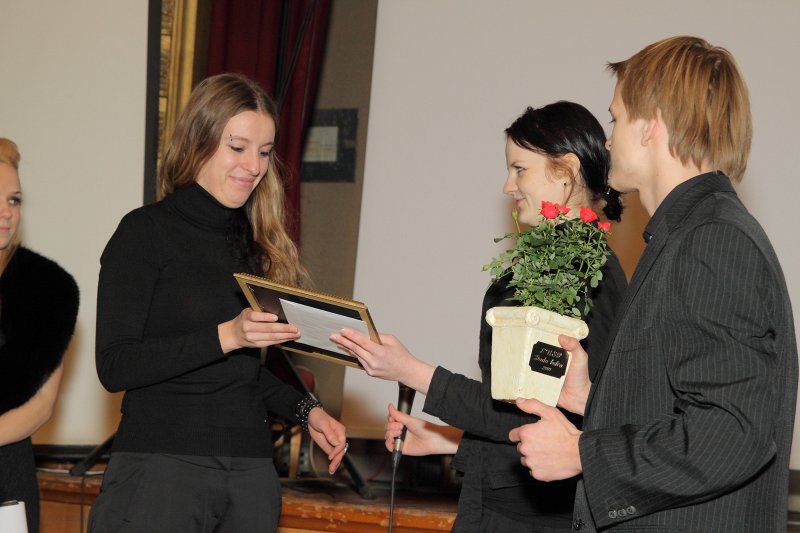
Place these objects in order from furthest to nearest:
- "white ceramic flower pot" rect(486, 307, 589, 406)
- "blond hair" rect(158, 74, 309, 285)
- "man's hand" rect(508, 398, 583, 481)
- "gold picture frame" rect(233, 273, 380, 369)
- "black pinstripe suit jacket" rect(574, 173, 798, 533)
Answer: "blond hair" rect(158, 74, 309, 285) < "gold picture frame" rect(233, 273, 380, 369) < "white ceramic flower pot" rect(486, 307, 589, 406) < "man's hand" rect(508, 398, 583, 481) < "black pinstripe suit jacket" rect(574, 173, 798, 533)

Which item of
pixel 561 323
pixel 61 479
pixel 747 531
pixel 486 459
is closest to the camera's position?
pixel 747 531

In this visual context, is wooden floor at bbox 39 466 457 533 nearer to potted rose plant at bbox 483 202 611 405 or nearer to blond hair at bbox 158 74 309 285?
blond hair at bbox 158 74 309 285

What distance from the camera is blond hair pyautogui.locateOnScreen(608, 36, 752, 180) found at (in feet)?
4.65

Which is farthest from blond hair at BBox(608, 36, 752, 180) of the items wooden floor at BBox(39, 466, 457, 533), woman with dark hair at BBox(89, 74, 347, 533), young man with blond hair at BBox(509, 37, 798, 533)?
wooden floor at BBox(39, 466, 457, 533)

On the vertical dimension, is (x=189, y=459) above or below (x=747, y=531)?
below

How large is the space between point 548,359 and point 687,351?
28 cm

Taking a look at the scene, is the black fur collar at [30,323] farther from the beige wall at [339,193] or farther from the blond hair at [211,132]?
the beige wall at [339,193]

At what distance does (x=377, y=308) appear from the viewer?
3.83 m

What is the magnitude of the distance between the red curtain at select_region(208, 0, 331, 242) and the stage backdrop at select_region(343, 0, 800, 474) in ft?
0.96

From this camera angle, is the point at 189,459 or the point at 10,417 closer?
the point at 189,459

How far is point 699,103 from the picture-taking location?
1.42m

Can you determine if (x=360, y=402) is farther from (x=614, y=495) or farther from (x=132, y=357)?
(x=614, y=495)

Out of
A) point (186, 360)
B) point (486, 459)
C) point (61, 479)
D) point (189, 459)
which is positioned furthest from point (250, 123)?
point (61, 479)

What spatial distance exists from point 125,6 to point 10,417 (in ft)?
7.53
